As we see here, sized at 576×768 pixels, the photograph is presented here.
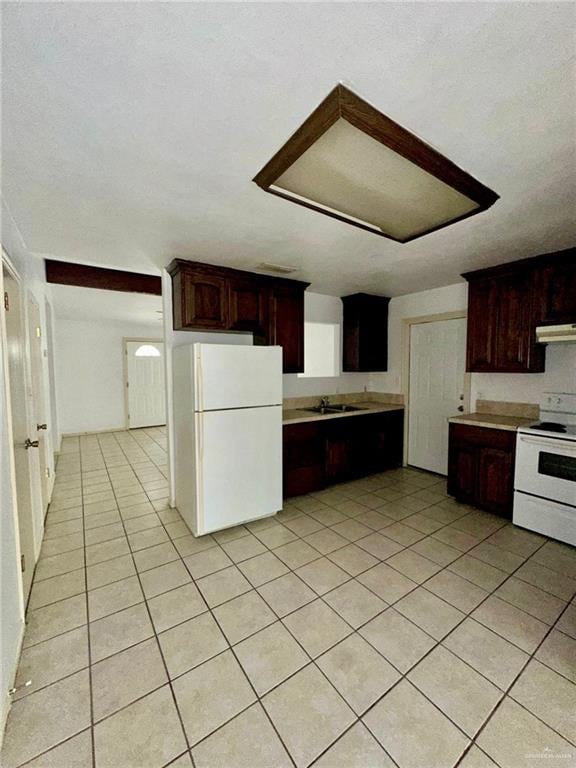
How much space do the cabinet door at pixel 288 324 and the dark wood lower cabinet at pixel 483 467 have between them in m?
1.87

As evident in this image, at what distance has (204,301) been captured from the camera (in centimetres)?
307

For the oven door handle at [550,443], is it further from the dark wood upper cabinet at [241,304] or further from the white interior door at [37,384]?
the white interior door at [37,384]

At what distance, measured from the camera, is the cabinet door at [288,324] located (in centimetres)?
355

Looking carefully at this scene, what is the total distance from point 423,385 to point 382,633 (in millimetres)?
3157

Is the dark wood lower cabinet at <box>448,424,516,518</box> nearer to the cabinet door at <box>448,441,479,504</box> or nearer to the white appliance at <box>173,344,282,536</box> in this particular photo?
the cabinet door at <box>448,441,479,504</box>

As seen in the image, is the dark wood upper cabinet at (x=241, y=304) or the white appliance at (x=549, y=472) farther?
the dark wood upper cabinet at (x=241, y=304)

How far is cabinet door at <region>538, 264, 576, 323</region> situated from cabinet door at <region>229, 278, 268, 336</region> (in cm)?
263

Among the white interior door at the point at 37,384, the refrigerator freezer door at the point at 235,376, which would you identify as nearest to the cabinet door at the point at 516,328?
the refrigerator freezer door at the point at 235,376

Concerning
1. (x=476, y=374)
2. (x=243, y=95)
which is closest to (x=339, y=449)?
(x=476, y=374)

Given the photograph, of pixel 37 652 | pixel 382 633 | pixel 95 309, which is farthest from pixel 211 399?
pixel 95 309

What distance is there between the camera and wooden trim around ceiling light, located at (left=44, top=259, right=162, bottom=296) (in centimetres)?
358

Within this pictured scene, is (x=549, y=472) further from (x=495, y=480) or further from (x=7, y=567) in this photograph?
(x=7, y=567)

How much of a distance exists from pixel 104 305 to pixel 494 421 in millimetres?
5585

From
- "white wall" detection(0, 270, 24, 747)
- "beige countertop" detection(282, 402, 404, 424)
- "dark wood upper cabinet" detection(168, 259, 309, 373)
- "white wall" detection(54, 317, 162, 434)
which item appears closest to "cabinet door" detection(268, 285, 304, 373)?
"dark wood upper cabinet" detection(168, 259, 309, 373)
